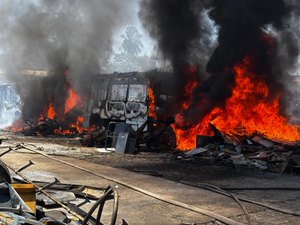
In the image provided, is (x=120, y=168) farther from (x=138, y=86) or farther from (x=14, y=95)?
(x=14, y=95)

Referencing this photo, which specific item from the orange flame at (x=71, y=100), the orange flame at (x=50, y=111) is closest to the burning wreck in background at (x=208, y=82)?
the orange flame at (x=71, y=100)

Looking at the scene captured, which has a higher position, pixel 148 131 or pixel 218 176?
pixel 148 131

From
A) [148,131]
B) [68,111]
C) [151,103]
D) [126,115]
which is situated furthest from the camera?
[68,111]

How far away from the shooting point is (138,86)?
54.2ft

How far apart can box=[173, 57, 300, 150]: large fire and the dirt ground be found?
2.44 m

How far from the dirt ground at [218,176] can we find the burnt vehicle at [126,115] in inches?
32.4

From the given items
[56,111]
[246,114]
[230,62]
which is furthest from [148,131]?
[56,111]

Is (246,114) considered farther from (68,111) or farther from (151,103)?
(68,111)

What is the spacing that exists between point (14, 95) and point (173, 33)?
2039cm

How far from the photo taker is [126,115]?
55.1ft

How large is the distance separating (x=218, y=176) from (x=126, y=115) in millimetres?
8124

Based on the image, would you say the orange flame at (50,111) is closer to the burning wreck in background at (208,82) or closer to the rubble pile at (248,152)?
the burning wreck in background at (208,82)

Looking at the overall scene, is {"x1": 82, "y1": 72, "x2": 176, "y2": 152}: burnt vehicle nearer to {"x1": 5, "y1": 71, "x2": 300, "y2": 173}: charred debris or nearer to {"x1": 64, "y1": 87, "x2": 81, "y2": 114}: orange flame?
{"x1": 5, "y1": 71, "x2": 300, "y2": 173}: charred debris

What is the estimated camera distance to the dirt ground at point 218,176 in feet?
20.2
